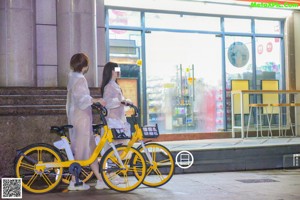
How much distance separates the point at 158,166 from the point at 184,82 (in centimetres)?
647

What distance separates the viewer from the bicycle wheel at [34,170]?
22.9ft

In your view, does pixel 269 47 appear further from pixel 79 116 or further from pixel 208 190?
pixel 79 116

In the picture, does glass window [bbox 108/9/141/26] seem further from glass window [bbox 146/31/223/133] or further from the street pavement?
the street pavement

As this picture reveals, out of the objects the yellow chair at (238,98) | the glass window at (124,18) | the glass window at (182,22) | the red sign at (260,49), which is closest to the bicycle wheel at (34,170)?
the glass window at (124,18)

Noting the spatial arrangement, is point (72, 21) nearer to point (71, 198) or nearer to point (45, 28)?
point (45, 28)

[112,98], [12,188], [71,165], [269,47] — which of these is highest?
[269,47]

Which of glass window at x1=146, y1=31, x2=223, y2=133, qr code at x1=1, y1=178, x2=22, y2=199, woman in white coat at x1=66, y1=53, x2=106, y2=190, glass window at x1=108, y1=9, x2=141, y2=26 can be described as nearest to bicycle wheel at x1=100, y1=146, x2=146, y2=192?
woman in white coat at x1=66, y1=53, x2=106, y2=190

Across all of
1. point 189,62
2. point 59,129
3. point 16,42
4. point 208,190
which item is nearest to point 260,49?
point 189,62

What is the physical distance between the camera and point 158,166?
7.76m

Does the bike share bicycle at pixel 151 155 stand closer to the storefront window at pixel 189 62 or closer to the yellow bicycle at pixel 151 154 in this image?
the yellow bicycle at pixel 151 154

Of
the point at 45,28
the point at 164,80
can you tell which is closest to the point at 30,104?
the point at 45,28

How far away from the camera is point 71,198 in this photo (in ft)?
21.8

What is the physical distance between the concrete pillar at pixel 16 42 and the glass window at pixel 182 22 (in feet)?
16.7

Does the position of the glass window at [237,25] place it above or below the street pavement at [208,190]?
above
